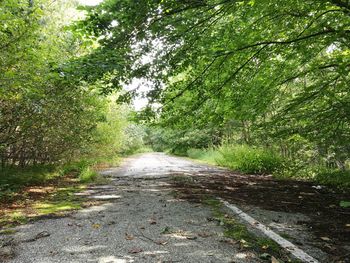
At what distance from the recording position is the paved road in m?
3.45

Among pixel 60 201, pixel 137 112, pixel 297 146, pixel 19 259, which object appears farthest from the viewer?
pixel 297 146

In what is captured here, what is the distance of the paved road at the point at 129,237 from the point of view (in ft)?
11.3

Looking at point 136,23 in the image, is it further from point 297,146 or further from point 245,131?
point 245,131

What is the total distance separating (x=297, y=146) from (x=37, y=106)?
42.2 feet

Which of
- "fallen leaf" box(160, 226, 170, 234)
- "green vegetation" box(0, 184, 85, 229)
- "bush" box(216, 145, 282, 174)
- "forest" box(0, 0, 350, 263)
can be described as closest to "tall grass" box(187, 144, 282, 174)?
"bush" box(216, 145, 282, 174)

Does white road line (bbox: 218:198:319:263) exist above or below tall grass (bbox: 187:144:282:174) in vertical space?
below

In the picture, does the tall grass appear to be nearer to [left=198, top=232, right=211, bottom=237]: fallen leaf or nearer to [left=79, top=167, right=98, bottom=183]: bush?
[left=79, top=167, right=98, bottom=183]: bush

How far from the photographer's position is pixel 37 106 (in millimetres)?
8219

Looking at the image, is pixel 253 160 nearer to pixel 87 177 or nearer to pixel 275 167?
pixel 275 167

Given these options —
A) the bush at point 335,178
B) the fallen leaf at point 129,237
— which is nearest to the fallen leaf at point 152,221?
the fallen leaf at point 129,237

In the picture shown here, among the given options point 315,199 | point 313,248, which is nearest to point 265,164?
point 315,199

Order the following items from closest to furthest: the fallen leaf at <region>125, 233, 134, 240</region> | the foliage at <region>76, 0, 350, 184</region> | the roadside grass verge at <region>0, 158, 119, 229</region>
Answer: the fallen leaf at <region>125, 233, 134, 240</region> < the roadside grass verge at <region>0, 158, 119, 229</region> < the foliage at <region>76, 0, 350, 184</region>

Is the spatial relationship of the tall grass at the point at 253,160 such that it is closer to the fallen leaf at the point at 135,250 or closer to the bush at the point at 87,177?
the bush at the point at 87,177

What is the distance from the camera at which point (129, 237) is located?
4160 mm
